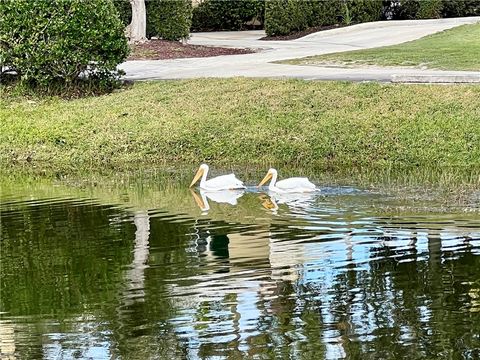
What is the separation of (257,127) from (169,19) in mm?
14104

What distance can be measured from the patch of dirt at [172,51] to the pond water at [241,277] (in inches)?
539

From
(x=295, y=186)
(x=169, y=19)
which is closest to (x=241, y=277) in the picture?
(x=295, y=186)

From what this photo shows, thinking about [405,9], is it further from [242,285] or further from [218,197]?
[242,285]

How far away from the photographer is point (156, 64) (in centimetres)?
2602

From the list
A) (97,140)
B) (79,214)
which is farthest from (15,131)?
(79,214)

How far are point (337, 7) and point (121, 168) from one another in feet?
73.6

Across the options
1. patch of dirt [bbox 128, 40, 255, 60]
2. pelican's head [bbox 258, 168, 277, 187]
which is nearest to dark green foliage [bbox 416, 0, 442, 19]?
patch of dirt [bbox 128, 40, 255, 60]

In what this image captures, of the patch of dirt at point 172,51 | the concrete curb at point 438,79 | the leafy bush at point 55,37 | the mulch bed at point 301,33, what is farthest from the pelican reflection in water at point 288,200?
the mulch bed at point 301,33

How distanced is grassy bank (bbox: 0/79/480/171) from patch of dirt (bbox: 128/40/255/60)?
23.1ft

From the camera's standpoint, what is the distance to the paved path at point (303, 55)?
21.1m

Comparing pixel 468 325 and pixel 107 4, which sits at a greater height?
pixel 107 4

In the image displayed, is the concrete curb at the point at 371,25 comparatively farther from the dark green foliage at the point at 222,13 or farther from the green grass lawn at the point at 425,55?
the dark green foliage at the point at 222,13

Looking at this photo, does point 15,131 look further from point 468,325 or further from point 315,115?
point 468,325

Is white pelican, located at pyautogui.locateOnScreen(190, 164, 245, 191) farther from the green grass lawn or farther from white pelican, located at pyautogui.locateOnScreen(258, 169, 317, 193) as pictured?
the green grass lawn
